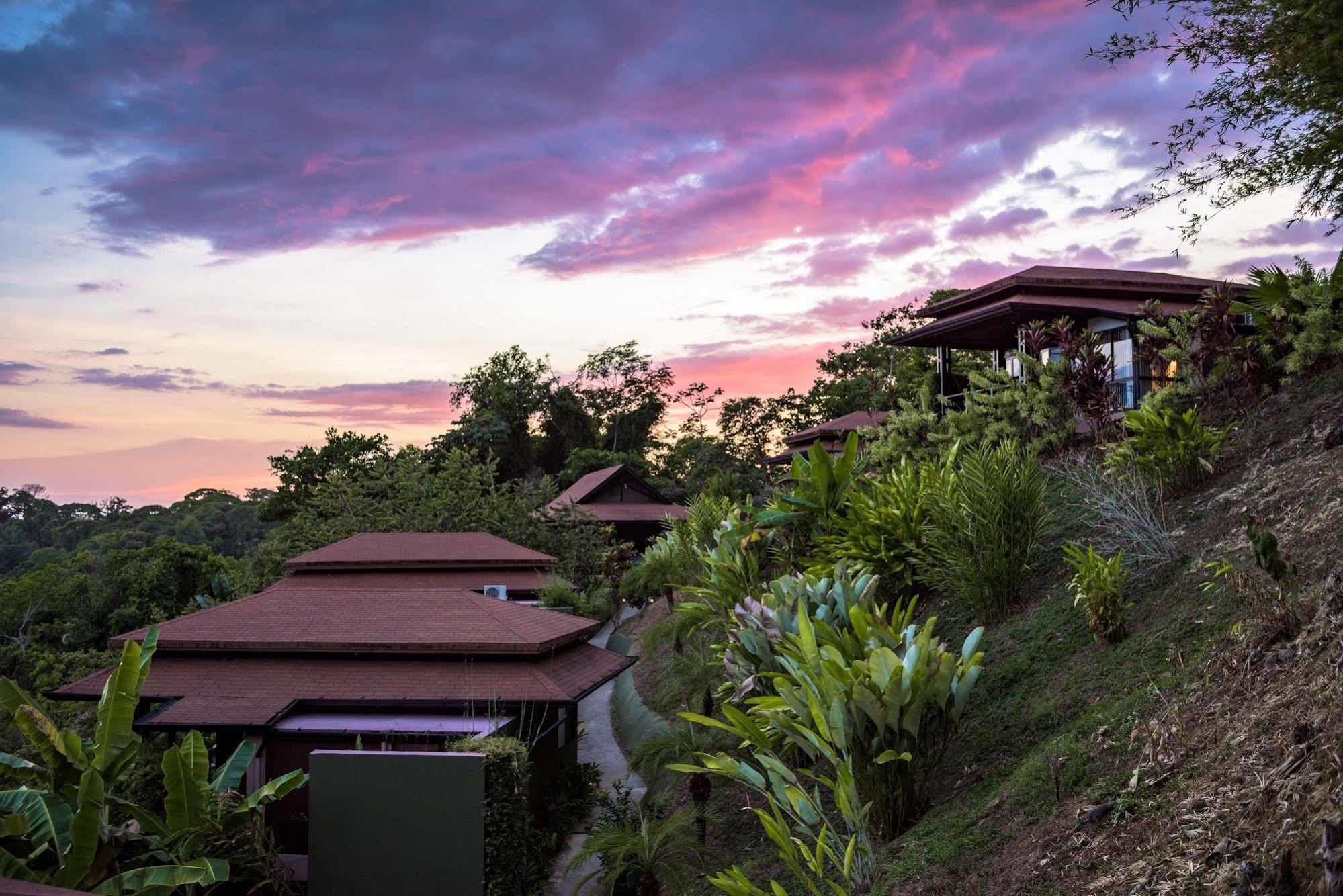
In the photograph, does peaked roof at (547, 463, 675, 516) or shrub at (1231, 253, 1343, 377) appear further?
peaked roof at (547, 463, 675, 516)

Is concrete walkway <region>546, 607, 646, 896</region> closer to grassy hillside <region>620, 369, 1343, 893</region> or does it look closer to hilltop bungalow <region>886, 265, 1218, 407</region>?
grassy hillside <region>620, 369, 1343, 893</region>

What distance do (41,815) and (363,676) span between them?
389 cm

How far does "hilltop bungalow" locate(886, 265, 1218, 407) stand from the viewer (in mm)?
19812

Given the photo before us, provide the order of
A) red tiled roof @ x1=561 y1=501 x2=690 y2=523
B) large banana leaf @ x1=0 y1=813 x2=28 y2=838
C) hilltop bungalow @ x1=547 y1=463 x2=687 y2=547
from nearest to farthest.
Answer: large banana leaf @ x1=0 y1=813 x2=28 y2=838 → red tiled roof @ x1=561 y1=501 x2=690 y2=523 → hilltop bungalow @ x1=547 y1=463 x2=687 y2=547

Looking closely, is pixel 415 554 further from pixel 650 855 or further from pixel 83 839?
pixel 650 855

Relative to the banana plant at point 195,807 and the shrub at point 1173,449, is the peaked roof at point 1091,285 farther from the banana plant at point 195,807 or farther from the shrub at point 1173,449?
the banana plant at point 195,807

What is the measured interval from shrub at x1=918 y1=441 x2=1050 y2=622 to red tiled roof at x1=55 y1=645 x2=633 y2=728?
15.7 ft

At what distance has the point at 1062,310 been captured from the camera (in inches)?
804

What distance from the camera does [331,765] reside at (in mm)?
8172

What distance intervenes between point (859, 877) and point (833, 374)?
45431 mm

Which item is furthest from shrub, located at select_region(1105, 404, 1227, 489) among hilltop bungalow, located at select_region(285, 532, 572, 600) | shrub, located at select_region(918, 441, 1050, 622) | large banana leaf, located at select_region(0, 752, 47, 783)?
large banana leaf, located at select_region(0, 752, 47, 783)

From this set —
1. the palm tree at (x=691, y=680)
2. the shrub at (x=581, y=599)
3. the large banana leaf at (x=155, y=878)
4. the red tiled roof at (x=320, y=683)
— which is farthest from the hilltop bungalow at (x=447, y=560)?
the large banana leaf at (x=155, y=878)

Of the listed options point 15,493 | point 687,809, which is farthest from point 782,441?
point 15,493

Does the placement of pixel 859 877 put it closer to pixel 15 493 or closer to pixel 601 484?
pixel 601 484
